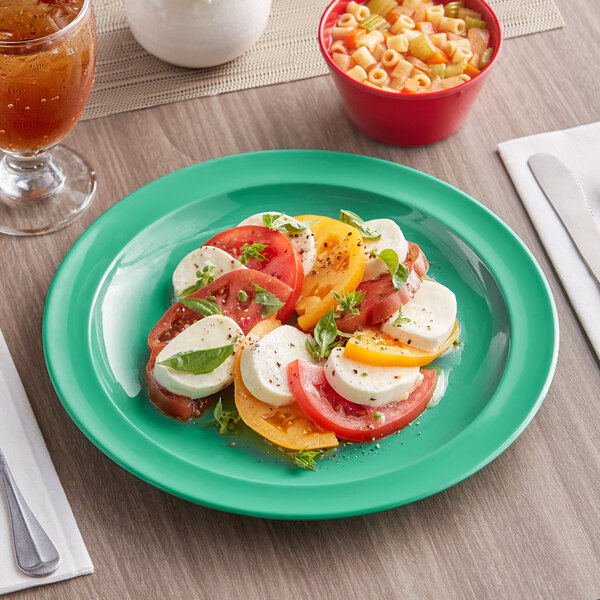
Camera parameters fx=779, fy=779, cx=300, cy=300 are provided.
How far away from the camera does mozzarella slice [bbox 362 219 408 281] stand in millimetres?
1953

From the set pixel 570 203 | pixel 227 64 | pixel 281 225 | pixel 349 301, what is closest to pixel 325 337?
pixel 349 301

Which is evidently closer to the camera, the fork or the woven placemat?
the fork

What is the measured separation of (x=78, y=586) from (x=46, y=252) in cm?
97

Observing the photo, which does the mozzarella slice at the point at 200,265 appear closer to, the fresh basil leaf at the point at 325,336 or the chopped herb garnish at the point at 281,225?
the chopped herb garnish at the point at 281,225

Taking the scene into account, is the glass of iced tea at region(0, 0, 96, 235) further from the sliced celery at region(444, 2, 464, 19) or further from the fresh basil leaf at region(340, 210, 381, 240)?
the sliced celery at region(444, 2, 464, 19)

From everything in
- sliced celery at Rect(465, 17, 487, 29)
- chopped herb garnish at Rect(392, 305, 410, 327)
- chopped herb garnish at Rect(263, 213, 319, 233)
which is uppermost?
sliced celery at Rect(465, 17, 487, 29)

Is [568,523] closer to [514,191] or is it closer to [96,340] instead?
[514,191]

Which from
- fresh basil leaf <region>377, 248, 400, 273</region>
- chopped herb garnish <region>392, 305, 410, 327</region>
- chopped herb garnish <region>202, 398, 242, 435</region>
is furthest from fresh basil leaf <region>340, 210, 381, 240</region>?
chopped herb garnish <region>202, 398, 242, 435</region>

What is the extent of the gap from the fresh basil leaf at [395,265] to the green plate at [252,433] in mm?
250

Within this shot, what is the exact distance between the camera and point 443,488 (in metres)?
1.67

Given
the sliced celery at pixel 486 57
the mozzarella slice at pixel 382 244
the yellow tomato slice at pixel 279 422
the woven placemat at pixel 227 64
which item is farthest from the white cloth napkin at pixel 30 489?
the sliced celery at pixel 486 57

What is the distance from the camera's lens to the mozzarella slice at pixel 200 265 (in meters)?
1.96

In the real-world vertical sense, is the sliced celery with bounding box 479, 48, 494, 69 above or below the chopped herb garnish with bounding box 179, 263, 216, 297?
above

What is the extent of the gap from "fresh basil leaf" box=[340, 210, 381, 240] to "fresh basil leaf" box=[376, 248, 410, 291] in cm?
10
